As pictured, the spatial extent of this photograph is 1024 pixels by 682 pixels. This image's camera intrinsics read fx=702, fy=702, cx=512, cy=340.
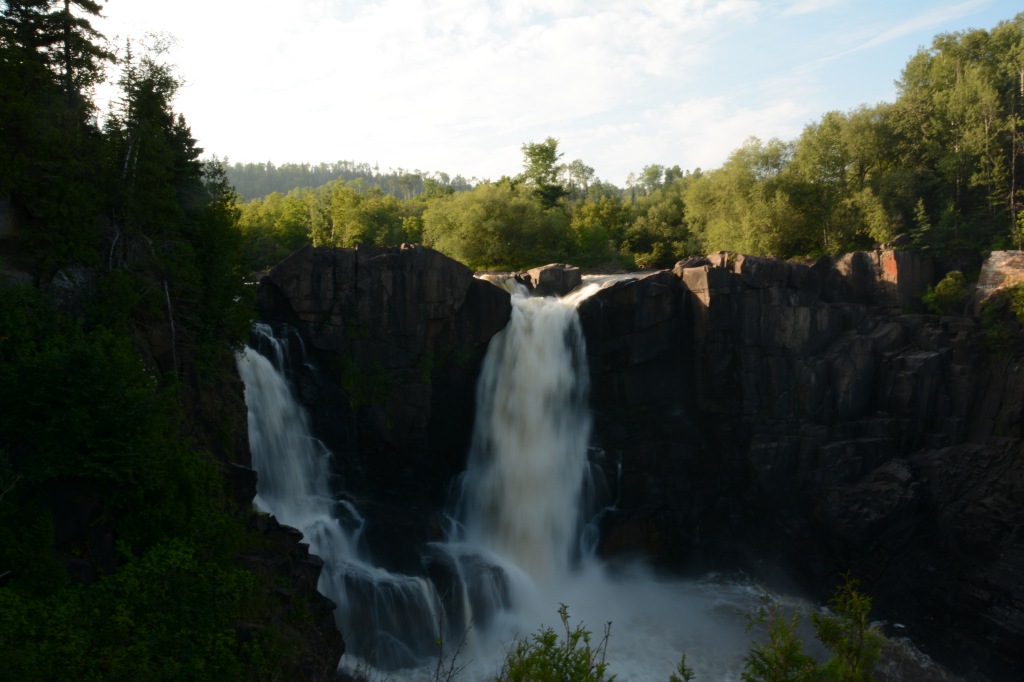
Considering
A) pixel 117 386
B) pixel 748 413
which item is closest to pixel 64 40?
pixel 117 386

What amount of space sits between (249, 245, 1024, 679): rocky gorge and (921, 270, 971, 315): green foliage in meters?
0.80

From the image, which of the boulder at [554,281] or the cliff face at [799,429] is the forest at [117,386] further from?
the cliff face at [799,429]

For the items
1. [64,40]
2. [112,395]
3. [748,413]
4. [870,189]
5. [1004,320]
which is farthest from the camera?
[870,189]

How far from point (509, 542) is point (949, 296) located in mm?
20377

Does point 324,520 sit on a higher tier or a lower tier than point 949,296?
lower

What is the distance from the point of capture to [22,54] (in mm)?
15469

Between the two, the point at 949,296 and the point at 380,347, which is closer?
the point at 380,347

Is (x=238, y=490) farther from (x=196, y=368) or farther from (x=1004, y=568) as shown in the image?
(x=1004, y=568)

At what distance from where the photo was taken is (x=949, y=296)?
28641 millimetres

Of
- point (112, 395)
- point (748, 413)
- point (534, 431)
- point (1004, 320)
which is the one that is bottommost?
point (534, 431)

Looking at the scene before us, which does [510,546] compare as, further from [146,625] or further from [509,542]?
[146,625]

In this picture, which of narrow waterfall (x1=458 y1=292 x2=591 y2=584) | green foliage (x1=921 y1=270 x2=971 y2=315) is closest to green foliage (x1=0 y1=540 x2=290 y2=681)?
narrow waterfall (x1=458 y1=292 x2=591 y2=584)

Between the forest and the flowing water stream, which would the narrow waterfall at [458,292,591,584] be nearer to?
the flowing water stream

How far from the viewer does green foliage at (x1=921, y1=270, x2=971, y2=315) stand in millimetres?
28672
